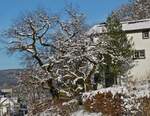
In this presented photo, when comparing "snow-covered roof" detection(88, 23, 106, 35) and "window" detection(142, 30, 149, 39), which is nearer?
"snow-covered roof" detection(88, 23, 106, 35)

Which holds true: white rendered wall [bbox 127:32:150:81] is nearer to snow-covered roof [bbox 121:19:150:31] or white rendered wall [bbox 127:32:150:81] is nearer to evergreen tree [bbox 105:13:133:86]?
snow-covered roof [bbox 121:19:150:31]

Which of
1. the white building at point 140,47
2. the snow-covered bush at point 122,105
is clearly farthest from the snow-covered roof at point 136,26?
the snow-covered bush at point 122,105

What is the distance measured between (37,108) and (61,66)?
16095mm

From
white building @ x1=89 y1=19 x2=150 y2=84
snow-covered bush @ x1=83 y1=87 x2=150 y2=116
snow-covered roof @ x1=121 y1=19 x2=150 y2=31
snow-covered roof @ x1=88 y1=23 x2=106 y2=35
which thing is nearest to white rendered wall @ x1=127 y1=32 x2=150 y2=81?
white building @ x1=89 y1=19 x2=150 y2=84

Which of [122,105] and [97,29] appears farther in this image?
[97,29]

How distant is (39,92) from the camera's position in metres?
43.1

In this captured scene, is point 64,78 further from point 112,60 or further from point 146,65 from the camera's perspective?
point 146,65

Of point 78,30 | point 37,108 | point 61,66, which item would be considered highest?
point 78,30

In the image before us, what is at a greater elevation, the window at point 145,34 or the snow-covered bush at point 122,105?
the window at point 145,34

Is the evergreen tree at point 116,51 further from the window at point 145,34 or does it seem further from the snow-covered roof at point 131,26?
the window at point 145,34

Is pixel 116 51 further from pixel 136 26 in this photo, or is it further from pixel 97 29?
pixel 136 26

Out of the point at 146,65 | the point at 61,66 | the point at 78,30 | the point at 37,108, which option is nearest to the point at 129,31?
the point at 146,65

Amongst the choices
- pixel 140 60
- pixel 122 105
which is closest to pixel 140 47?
pixel 140 60

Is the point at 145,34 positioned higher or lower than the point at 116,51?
higher
